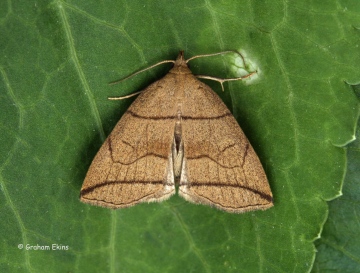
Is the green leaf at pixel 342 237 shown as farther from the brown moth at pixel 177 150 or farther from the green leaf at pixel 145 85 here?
the brown moth at pixel 177 150

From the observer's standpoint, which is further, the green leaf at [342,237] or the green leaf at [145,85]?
the green leaf at [342,237]

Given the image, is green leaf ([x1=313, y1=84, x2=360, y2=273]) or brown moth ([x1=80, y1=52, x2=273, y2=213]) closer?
brown moth ([x1=80, y1=52, x2=273, y2=213])

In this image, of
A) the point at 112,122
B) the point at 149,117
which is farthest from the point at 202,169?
the point at 112,122

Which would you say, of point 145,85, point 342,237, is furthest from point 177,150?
point 342,237

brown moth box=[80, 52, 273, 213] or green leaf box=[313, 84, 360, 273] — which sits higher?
brown moth box=[80, 52, 273, 213]

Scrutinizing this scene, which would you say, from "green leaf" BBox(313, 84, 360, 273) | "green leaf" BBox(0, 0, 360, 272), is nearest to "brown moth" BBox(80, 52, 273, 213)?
"green leaf" BBox(0, 0, 360, 272)

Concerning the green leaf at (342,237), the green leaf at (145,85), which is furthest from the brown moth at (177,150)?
the green leaf at (342,237)

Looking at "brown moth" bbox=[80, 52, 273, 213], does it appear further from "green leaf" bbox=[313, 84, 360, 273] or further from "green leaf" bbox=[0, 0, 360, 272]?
"green leaf" bbox=[313, 84, 360, 273]
